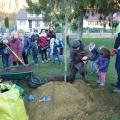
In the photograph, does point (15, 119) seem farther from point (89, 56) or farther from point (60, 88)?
point (89, 56)

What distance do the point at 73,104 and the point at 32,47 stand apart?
26.1 ft

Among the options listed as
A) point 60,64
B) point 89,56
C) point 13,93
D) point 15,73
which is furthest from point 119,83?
point 60,64

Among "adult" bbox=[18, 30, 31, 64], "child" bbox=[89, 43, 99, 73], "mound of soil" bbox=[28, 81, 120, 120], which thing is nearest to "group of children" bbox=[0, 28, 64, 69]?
"adult" bbox=[18, 30, 31, 64]

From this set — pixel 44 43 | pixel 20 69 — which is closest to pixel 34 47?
pixel 44 43

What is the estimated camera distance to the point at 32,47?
623 inches

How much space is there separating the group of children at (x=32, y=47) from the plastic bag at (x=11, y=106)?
23.5 ft

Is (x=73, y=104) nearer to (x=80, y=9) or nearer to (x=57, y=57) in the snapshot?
(x=57, y=57)

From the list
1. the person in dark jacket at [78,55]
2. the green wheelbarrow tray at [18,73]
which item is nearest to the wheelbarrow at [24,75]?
the green wheelbarrow tray at [18,73]

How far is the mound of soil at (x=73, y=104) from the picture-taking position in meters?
7.80

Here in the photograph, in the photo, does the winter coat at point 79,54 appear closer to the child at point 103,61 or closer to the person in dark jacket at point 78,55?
the person in dark jacket at point 78,55

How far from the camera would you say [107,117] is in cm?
777

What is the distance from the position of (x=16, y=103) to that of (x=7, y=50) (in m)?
7.77

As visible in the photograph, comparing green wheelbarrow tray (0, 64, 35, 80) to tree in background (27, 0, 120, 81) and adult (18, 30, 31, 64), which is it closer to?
adult (18, 30, 31, 64)

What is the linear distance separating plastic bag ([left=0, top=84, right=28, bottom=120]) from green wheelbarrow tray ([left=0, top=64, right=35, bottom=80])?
10.3 ft
